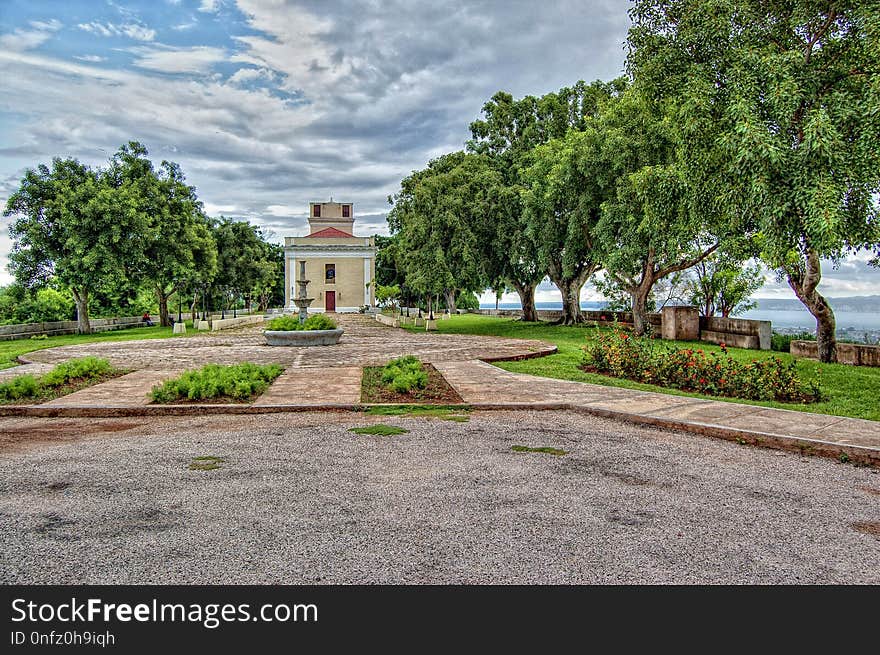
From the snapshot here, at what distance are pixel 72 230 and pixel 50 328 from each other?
5327 mm

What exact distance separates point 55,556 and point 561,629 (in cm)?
299

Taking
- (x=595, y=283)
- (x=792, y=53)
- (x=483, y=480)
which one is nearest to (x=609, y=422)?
(x=483, y=480)

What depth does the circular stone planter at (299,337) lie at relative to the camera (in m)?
20.6

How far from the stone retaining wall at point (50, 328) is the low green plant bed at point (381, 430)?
1023 inches

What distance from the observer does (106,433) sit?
7152 mm

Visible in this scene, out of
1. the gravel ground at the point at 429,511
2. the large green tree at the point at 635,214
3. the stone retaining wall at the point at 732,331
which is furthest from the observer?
the large green tree at the point at 635,214

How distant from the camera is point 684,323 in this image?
71.9 feet

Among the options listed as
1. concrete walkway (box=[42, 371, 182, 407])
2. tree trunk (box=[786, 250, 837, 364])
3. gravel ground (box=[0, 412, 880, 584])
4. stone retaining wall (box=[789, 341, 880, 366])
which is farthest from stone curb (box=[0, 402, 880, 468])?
stone retaining wall (box=[789, 341, 880, 366])

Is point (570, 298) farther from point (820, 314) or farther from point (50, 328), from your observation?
point (50, 328)

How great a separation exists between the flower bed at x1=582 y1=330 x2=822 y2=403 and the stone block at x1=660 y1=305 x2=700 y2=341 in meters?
9.93

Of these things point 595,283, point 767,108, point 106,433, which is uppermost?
point 767,108

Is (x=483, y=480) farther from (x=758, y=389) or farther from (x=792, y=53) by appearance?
A: (x=792, y=53)

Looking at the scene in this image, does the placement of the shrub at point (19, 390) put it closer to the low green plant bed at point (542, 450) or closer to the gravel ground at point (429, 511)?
the gravel ground at point (429, 511)

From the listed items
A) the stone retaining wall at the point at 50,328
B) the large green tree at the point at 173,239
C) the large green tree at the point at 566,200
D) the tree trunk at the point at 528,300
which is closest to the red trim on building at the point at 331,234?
the large green tree at the point at 173,239
